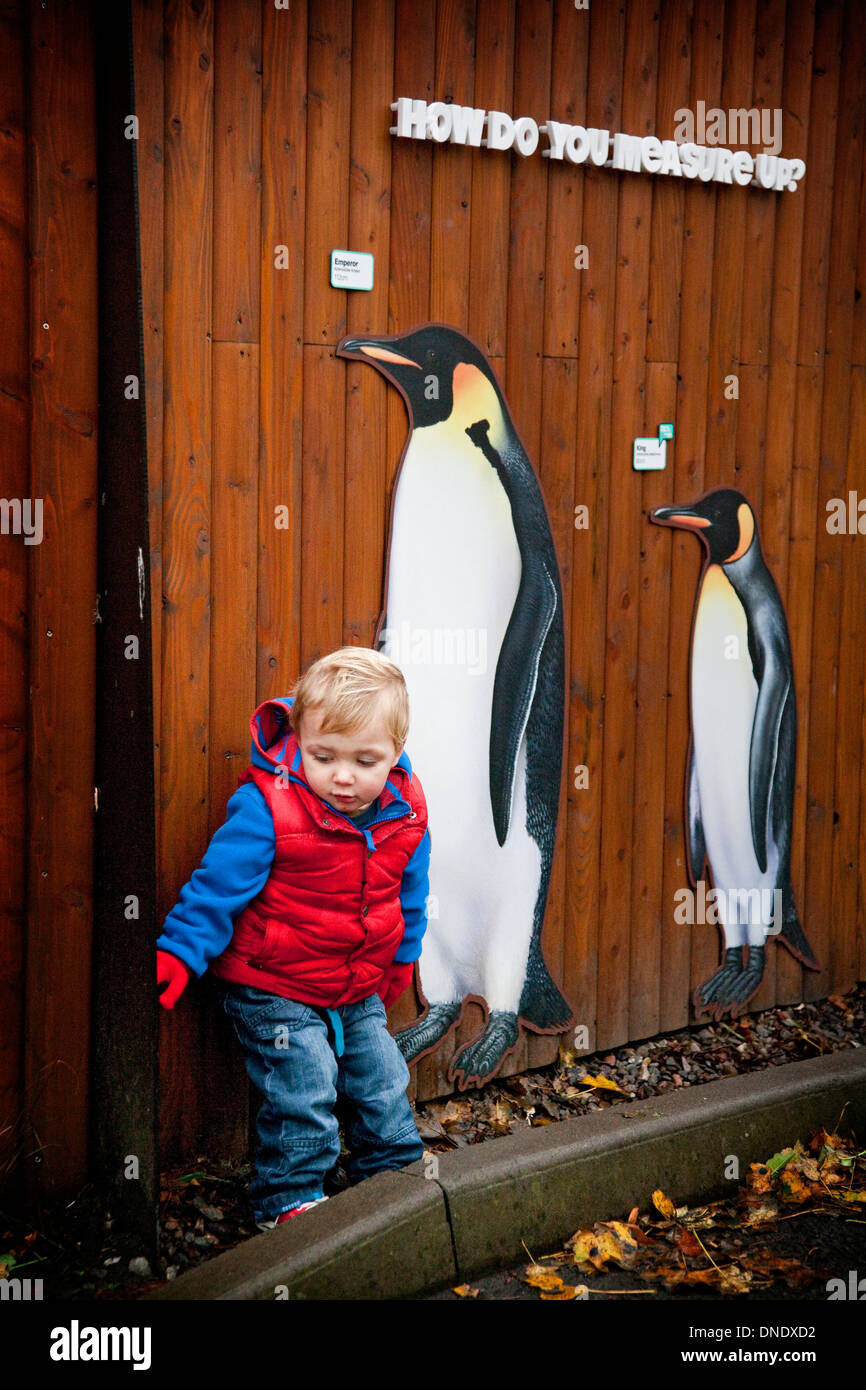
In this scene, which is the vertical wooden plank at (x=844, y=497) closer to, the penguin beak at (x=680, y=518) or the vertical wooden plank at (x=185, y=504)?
the penguin beak at (x=680, y=518)

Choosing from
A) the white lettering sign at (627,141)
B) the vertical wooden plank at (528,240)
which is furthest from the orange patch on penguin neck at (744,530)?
the white lettering sign at (627,141)

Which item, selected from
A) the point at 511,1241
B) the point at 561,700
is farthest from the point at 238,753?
the point at 511,1241

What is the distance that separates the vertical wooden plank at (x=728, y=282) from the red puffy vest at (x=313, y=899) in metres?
1.97

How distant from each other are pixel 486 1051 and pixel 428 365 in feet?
7.09

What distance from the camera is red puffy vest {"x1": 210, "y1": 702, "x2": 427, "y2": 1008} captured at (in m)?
3.27

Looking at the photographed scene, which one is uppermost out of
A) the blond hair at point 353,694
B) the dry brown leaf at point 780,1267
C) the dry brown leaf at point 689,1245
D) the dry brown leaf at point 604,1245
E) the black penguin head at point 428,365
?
the black penguin head at point 428,365

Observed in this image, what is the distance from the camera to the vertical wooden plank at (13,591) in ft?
Answer: 10.2

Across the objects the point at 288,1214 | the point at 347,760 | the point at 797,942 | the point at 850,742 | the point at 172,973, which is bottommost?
the point at 288,1214

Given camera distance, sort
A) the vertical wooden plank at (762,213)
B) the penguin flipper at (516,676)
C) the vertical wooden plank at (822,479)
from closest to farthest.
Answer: the penguin flipper at (516,676)
the vertical wooden plank at (762,213)
the vertical wooden plank at (822,479)

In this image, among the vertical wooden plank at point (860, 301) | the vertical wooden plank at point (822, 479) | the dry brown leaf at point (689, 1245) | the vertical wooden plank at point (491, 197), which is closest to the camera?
the dry brown leaf at point (689, 1245)

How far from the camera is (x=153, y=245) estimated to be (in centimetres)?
335

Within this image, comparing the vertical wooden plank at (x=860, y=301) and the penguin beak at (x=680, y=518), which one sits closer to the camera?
the penguin beak at (x=680, y=518)

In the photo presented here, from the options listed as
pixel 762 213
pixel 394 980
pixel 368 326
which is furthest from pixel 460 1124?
pixel 762 213

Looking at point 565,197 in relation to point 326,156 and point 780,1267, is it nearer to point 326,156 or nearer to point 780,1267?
point 326,156
